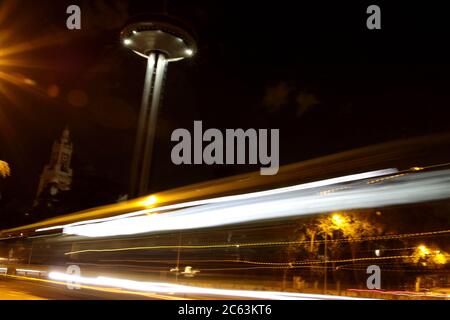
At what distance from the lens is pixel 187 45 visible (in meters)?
41.4

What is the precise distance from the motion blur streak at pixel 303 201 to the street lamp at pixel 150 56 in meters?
27.0

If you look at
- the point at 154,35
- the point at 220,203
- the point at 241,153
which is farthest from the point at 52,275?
the point at 154,35

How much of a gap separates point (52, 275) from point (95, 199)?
102 feet

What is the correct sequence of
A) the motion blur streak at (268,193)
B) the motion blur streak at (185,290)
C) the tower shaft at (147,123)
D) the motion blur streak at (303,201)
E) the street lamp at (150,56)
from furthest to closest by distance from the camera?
the street lamp at (150,56)
the tower shaft at (147,123)
the motion blur streak at (185,290)
the motion blur streak at (268,193)
the motion blur streak at (303,201)

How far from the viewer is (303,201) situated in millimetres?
6969

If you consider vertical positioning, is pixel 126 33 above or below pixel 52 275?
above

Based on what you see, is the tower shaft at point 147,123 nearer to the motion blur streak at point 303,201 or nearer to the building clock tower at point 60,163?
the motion blur streak at point 303,201

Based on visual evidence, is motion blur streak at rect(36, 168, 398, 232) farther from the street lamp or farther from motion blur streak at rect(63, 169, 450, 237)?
the street lamp

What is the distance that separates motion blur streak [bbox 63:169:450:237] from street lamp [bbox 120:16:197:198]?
2705cm

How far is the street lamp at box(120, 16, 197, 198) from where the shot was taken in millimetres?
37584

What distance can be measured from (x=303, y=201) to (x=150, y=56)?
38.2 m

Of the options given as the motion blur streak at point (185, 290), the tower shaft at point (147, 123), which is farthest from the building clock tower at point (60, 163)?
the motion blur streak at point (185, 290)

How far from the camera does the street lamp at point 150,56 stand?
3758cm
